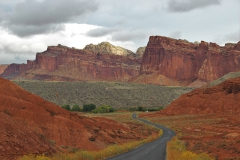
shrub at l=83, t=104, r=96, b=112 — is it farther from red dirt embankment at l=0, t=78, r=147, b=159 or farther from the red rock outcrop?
red dirt embankment at l=0, t=78, r=147, b=159

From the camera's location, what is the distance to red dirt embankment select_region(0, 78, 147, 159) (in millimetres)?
28308

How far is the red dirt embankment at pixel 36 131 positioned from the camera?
92.9 feet

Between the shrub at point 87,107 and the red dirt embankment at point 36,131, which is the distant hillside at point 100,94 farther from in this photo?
the red dirt embankment at point 36,131

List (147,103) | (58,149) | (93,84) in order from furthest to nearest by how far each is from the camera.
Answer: (93,84) → (147,103) → (58,149)

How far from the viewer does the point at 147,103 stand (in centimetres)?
16675

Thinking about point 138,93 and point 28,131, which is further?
point 138,93

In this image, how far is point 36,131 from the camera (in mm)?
35344

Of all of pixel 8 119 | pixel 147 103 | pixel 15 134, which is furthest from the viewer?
pixel 147 103

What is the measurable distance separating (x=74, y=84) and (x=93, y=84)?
10634 millimetres

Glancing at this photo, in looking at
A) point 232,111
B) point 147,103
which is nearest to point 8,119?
point 232,111

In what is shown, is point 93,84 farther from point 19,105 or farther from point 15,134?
point 15,134

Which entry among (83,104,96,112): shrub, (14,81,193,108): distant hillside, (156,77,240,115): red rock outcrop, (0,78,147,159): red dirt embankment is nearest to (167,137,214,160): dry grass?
(0,78,147,159): red dirt embankment

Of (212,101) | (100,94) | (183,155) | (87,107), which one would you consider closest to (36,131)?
(183,155)

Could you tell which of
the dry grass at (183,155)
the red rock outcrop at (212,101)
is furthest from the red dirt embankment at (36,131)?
the red rock outcrop at (212,101)
